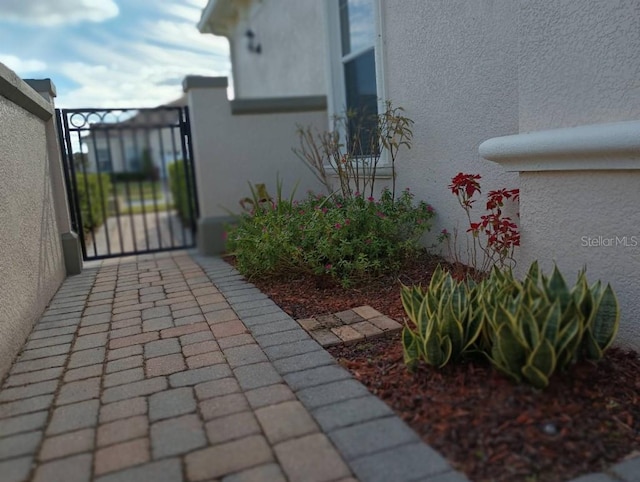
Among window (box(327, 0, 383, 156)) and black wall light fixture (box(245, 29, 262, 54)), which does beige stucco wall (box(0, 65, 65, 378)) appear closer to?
window (box(327, 0, 383, 156))

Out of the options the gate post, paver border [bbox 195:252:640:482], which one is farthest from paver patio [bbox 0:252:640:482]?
the gate post

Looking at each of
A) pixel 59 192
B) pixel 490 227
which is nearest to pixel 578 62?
pixel 490 227

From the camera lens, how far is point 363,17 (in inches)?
214

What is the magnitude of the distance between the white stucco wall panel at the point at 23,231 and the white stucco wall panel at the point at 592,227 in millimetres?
3169

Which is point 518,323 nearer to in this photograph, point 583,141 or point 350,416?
point 350,416

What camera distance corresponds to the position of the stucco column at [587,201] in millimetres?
2387

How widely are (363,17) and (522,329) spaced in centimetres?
442

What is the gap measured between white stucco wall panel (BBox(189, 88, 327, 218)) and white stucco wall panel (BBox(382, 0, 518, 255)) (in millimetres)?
1954

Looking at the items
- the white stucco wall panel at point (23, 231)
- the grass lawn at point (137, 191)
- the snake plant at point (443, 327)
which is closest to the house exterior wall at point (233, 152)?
the white stucco wall panel at point (23, 231)

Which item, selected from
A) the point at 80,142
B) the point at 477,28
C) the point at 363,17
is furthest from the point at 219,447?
the point at 80,142

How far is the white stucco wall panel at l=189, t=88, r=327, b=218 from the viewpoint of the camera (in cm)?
612

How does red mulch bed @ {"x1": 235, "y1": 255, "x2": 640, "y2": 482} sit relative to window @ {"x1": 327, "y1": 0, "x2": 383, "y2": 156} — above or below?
below

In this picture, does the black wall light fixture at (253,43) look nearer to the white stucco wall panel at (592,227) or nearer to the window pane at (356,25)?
the window pane at (356,25)

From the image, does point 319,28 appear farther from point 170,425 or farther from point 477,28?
point 170,425
